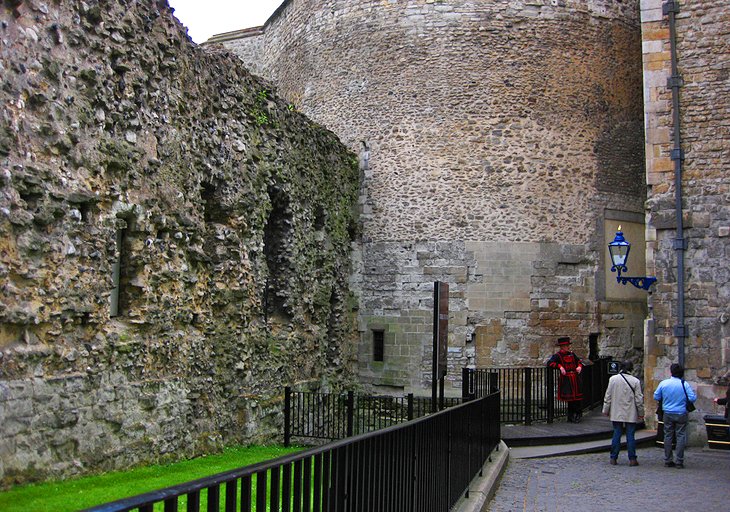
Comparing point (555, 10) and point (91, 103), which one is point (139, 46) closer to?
point (91, 103)

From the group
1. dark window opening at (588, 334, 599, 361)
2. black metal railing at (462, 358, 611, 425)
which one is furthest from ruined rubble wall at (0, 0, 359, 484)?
dark window opening at (588, 334, 599, 361)

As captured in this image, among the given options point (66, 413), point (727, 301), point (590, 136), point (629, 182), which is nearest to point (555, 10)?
point (590, 136)

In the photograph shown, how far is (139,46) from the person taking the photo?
8836mm

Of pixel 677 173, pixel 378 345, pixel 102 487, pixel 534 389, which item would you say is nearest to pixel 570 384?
pixel 534 389

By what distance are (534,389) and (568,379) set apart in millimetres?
1584

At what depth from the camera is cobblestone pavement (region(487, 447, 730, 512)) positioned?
8062mm

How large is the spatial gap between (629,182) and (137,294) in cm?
1272

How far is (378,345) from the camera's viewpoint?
17.3m

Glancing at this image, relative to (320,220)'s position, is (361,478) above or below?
below

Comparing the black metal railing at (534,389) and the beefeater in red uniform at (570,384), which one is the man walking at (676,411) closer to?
the black metal railing at (534,389)

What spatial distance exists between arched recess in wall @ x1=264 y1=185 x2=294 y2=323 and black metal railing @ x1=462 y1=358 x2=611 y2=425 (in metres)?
3.53

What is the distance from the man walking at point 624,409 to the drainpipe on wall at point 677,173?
2783mm

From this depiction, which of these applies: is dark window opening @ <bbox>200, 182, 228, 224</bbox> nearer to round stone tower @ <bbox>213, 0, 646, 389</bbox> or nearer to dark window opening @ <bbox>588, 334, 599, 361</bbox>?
round stone tower @ <bbox>213, 0, 646, 389</bbox>

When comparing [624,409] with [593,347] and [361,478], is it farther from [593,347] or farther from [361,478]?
[361,478]
